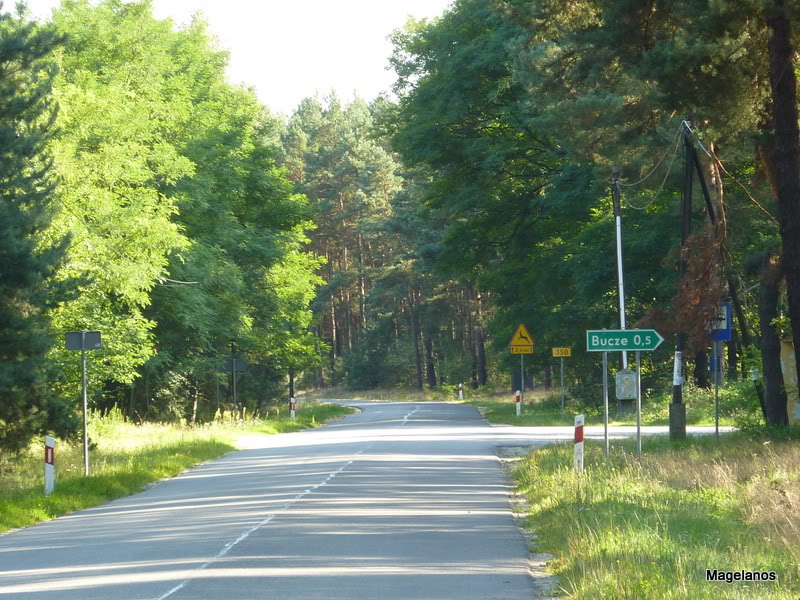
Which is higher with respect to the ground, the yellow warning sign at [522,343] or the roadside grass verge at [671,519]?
the yellow warning sign at [522,343]

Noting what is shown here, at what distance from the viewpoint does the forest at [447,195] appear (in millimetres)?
21984

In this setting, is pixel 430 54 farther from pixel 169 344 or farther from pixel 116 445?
pixel 116 445

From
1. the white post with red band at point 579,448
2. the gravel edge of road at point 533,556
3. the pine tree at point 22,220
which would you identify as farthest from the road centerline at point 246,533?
the pine tree at point 22,220

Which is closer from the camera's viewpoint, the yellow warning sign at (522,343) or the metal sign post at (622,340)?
the metal sign post at (622,340)

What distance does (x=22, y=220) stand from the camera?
2531cm

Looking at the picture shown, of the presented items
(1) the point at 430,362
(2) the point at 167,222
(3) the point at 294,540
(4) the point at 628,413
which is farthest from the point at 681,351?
(1) the point at 430,362

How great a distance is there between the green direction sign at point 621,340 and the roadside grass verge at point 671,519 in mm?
2018

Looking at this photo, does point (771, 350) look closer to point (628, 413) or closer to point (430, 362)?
point (628, 413)

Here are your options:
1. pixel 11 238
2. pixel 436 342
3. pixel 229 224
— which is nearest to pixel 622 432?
pixel 11 238

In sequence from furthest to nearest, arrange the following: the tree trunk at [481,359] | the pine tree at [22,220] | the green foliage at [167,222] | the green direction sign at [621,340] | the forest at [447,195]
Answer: the tree trunk at [481,359]
the green foliage at [167,222]
the pine tree at [22,220]
the forest at [447,195]
the green direction sign at [621,340]

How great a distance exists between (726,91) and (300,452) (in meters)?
15.6

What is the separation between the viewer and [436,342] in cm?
10800

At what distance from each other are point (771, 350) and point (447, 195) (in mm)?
26799

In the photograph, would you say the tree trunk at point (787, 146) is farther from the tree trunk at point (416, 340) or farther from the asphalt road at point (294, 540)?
the tree trunk at point (416, 340)
